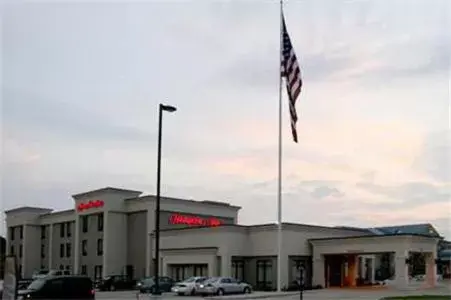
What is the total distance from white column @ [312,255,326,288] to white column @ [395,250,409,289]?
7090mm

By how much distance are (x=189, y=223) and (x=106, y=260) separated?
368 inches

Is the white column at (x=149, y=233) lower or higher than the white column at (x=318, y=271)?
higher


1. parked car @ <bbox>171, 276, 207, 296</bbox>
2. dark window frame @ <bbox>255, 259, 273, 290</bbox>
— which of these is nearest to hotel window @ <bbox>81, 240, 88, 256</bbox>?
dark window frame @ <bbox>255, 259, 273, 290</bbox>

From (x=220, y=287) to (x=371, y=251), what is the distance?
508 inches

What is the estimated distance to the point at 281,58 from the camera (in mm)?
42656

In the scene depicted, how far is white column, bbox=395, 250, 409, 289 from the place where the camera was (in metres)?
53.1

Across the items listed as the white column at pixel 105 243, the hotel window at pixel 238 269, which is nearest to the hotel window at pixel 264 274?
the hotel window at pixel 238 269

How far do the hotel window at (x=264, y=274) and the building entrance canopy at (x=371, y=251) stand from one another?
12.5ft

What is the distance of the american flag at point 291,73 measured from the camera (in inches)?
1578

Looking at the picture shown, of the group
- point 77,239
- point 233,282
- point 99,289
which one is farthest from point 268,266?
point 77,239

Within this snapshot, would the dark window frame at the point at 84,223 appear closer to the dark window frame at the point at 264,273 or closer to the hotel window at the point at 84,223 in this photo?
the hotel window at the point at 84,223

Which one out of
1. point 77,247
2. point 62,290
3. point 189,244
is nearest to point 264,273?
point 189,244

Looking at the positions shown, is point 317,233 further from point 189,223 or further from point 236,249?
point 189,223

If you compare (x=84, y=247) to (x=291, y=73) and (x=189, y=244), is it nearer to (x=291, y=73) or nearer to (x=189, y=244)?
(x=189, y=244)
